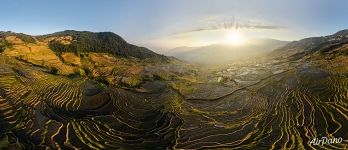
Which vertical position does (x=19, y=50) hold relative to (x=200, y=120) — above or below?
above

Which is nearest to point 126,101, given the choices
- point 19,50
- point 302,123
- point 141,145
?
point 141,145

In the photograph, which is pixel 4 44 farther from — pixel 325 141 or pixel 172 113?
pixel 325 141

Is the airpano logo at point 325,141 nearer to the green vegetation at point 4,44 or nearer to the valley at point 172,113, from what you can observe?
the valley at point 172,113

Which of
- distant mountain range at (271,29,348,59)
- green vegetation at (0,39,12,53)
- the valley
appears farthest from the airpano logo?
green vegetation at (0,39,12,53)

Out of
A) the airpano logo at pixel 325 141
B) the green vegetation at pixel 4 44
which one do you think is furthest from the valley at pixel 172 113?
the green vegetation at pixel 4 44

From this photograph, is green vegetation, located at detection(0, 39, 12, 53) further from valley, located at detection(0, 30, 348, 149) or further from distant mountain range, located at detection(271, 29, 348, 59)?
distant mountain range, located at detection(271, 29, 348, 59)

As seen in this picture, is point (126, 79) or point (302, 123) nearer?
point (302, 123)

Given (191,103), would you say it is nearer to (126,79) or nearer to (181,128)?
(181,128)

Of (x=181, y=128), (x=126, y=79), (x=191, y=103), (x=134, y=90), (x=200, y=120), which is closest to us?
(x=181, y=128)

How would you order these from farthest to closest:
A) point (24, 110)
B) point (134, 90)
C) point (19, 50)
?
point (19, 50), point (134, 90), point (24, 110)
